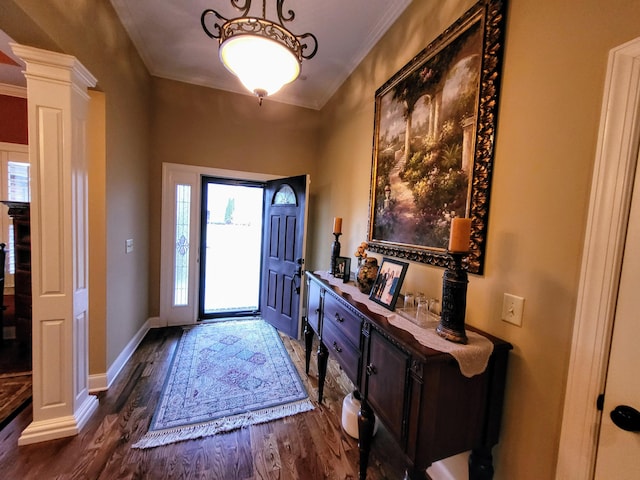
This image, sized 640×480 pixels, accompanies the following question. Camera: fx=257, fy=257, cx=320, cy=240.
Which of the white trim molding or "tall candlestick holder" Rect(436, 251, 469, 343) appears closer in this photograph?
"tall candlestick holder" Rect(436, 251, 469, 343)

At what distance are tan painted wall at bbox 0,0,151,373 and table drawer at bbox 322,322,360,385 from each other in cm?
183

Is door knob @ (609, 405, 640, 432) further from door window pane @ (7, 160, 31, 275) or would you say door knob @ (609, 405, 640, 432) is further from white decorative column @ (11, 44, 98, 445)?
door window pane @ (7, 160, 31, 275)

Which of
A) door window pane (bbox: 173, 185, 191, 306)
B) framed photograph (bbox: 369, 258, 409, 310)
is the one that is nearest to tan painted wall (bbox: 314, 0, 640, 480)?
framed photograph (bbox: 369, 258, 409, 310)

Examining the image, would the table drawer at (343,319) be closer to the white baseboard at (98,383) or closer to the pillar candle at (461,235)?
the pillar candle at (461,235)

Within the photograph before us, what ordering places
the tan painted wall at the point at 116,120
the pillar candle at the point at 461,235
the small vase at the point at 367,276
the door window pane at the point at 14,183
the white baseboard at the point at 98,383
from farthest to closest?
1. the door window pane at the point at 14,183
2. the white baseboard at the point at 98,383
3. the small vase at the point at 367,276
4. the tan painted wall at the point at 116,120
5. the pillar candle at the point at 461,235

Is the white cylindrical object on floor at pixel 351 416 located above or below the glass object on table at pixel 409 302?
below

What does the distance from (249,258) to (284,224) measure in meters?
1.07

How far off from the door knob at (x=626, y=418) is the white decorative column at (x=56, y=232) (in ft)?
8.78

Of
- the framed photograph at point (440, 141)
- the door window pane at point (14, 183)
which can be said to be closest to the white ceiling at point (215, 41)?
the framed photograph at point (440, 141)

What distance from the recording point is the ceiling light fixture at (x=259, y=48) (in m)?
1.28

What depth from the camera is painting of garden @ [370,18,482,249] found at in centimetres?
135

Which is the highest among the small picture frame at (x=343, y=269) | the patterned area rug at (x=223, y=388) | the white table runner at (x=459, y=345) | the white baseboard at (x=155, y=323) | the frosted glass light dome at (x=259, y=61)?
the frosted glass light dome at (x=259, y=61)

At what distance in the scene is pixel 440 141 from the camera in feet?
4.94

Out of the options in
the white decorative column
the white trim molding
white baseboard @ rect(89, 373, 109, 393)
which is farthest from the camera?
the white trim molding
